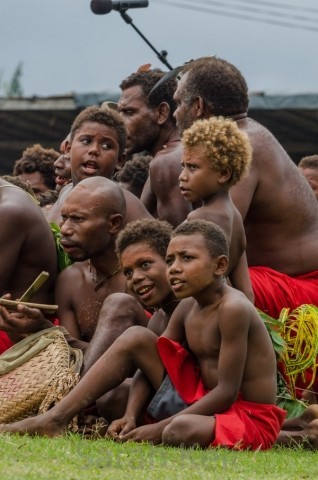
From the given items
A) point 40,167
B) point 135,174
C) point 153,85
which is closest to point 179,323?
point 153,85

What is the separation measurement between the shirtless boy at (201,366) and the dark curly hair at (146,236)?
1.48 feet

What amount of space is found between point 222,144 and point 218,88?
867 millimetres

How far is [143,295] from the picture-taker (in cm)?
738

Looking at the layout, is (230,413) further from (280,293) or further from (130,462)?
(280,293)

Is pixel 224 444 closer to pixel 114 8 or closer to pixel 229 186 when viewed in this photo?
pixel 229 186

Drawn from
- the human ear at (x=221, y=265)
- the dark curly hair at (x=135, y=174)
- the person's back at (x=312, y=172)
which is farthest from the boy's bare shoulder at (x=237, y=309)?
the person's back at (x=312, y=172)

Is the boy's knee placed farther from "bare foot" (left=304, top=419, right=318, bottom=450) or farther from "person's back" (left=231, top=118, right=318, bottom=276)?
"person's back" (left=231, top=118, right=318, bottom=276)

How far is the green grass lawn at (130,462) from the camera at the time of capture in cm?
541

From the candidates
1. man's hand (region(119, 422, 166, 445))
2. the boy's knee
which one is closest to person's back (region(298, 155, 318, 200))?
man's hand (region(119, 422, 166, 445))

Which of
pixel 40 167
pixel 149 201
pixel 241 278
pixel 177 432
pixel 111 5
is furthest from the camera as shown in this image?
pixel 40 167

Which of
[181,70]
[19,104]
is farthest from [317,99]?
[181,70]

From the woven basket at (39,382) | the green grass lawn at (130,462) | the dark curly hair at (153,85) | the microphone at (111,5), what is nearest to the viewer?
the green grass lawn at (130,462)

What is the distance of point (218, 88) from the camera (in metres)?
8.17

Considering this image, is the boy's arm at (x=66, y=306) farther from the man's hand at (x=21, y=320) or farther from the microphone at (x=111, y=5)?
the microphone at (x=111, y=5)
